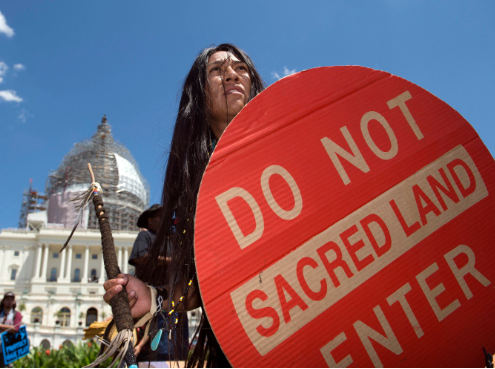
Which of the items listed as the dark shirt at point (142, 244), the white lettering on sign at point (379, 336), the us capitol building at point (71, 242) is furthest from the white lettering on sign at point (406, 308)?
the us capitol building at point (71, 242)

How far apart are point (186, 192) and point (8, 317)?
14.8ft

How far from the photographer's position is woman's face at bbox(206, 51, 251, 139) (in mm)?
1250

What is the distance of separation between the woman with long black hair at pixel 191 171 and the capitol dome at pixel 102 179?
147ft

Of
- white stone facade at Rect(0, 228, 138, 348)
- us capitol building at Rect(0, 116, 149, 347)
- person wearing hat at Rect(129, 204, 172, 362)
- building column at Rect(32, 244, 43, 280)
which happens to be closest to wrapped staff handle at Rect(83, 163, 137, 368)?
person wearing hat at Rect(129, 204, 172, 362)

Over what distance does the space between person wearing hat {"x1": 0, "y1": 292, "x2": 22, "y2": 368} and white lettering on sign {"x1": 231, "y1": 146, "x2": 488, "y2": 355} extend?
4417mm

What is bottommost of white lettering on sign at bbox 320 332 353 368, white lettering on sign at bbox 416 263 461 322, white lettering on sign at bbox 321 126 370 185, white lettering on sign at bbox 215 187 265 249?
white lettering on sign at bbox 320 332 353 368

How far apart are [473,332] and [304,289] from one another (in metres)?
0.46

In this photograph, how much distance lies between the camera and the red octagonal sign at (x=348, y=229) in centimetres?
87

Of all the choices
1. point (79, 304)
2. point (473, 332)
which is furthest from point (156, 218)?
point (79, 304)

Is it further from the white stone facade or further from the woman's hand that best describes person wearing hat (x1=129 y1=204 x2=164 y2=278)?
the white stone facade

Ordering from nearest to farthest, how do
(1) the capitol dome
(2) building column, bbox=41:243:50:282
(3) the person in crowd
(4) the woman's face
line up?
(4) the woman's face
(3) the person in crowd
(2) building column, bbox=41:243:50:282
(1) the capitol dome

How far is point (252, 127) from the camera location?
0.98m

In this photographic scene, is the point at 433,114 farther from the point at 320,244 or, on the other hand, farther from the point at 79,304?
the point at 79,304

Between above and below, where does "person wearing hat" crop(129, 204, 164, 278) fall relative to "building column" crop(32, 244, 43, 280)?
below
